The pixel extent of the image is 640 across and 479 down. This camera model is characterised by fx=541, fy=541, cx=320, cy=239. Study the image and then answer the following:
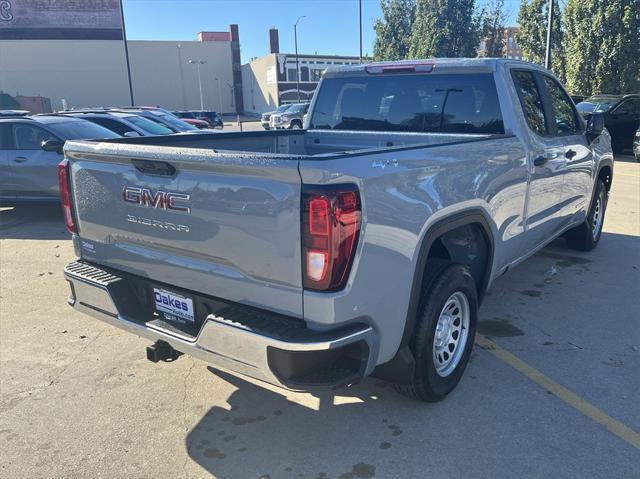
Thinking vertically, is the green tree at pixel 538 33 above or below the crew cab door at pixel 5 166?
above

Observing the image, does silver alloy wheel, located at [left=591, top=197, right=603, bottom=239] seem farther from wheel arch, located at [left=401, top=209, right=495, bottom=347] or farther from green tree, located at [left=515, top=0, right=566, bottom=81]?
green tree, located at [left=515, top=0, right=566, bottom=81]

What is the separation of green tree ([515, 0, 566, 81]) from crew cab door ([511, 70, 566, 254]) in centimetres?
2233

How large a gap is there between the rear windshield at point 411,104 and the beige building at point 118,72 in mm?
68528

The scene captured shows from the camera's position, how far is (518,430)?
3002mm


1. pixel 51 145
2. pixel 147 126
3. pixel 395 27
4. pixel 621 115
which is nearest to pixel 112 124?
pixel 147 126

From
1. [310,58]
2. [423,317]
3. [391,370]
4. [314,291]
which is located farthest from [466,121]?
[310,58]

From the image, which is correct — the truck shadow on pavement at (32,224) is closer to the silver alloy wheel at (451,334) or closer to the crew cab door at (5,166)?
the crew cab door at (5,166)

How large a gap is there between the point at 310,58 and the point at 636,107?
56248 mm

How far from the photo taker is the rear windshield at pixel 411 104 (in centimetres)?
408

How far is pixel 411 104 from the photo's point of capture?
4406 mm

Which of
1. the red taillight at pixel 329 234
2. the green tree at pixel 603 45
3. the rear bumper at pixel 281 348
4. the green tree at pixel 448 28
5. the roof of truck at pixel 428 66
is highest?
the green tree at pixel 448 28

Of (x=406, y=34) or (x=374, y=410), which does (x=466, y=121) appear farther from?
(x=406, y=34)

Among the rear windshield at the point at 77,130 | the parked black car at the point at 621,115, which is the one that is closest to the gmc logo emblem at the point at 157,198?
the rear windshield at the point at 77,130

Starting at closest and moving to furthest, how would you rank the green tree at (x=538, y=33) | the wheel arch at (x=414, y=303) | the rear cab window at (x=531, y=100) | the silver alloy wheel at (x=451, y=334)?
the wheel arch at (x=414, y=303) < the silver alloy wheel at (x=451, y=334) < the rear cab window at (x=531, y=100) < the green tree at (x=538, y=33)
